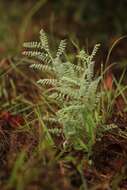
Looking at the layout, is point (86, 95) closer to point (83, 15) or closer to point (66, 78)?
point (66, 78)

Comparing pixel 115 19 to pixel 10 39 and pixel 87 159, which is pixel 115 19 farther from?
pixel 87 159

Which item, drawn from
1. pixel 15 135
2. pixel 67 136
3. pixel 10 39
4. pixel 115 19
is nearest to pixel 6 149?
pixel 15 135

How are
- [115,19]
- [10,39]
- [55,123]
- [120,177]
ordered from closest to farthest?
[120,177] → [55,123] → [10,39] → [115,19]

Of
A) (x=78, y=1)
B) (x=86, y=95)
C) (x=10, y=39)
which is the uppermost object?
(x=78, y=1)

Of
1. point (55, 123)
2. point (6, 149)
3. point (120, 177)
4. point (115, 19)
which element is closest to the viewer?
point (120, 177)

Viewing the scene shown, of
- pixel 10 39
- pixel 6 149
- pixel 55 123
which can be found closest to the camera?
pixel 6 149

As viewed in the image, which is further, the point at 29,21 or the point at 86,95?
the point at 29,21

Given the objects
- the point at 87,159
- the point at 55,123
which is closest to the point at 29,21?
the point at 55,123

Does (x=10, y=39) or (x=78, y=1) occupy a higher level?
(x=78, y=1)

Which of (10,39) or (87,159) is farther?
(10,39)
